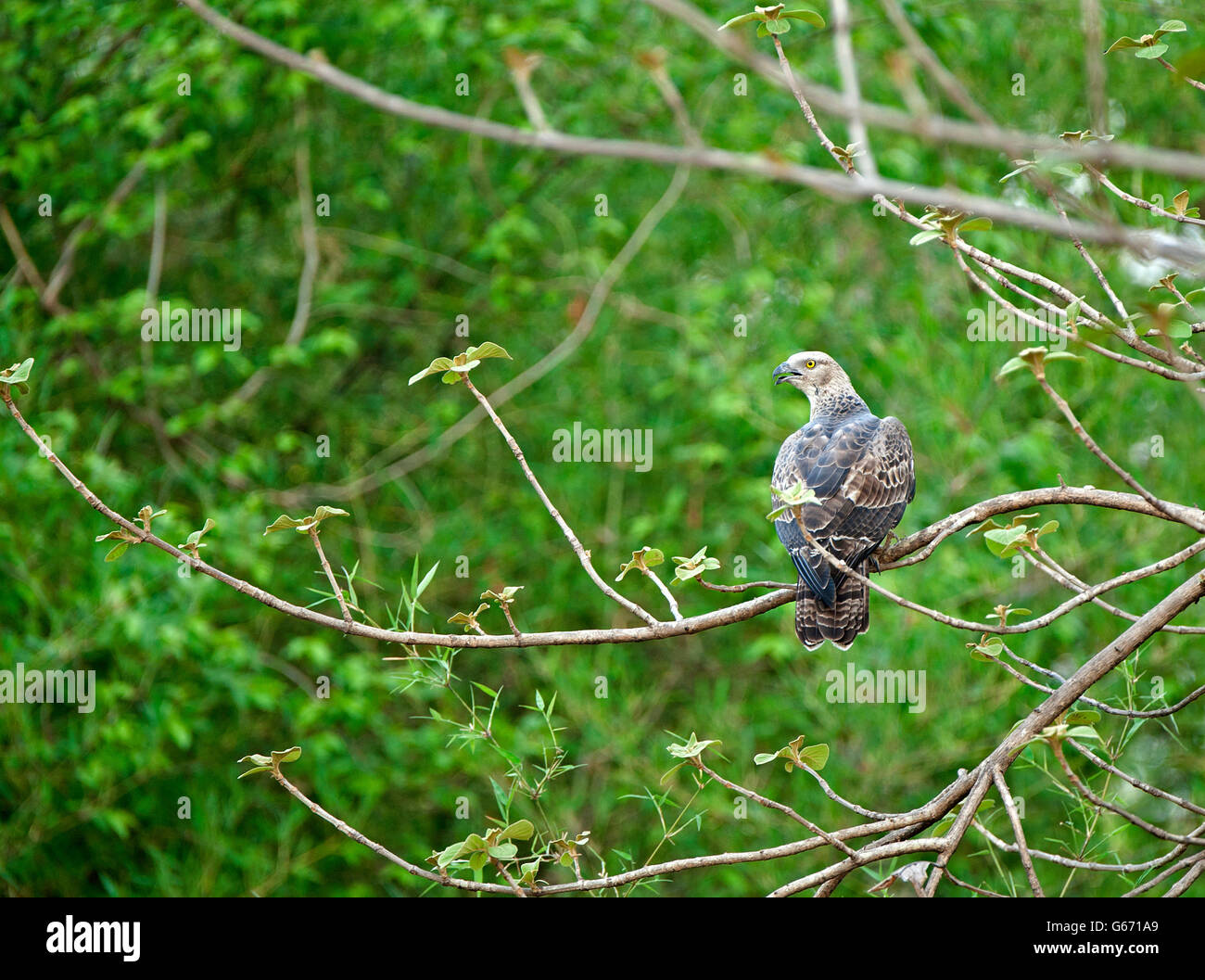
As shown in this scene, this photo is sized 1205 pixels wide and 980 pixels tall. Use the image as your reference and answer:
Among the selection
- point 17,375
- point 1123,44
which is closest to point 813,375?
point 1123,44

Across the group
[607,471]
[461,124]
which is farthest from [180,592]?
[461,124]

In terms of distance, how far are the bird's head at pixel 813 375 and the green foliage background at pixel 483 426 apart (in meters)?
1.50

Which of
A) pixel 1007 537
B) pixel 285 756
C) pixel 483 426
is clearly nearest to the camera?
pixel 1007 537

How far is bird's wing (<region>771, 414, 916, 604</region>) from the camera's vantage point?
10.8 feet

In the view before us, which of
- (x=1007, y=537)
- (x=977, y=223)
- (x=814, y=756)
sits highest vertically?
Answer: (x=977, y=223)

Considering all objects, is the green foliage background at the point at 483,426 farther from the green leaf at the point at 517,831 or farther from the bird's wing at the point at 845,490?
the green leaf at the point at 517,831

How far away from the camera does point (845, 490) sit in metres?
3.40

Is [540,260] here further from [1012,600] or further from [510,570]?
[1012,600]

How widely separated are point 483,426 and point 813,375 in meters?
3.19

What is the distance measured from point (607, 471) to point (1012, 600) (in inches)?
97.0

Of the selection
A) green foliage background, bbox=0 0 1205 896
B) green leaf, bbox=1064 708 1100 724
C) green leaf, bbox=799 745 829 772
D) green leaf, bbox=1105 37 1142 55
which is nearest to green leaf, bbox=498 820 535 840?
green leaf, bbox=799 745 829 772

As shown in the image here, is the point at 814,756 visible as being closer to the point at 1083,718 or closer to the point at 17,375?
the point at 1083,718

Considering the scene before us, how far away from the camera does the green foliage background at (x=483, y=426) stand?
562 cm
